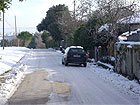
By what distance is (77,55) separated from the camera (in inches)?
960

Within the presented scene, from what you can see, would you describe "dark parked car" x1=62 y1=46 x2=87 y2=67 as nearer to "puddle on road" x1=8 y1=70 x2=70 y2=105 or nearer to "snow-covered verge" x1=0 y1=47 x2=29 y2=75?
"snow-covered verge" x1=0 y1=47 x2=29 y2=75

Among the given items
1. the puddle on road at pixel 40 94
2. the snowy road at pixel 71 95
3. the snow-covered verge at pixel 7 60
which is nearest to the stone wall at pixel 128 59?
the snowy road at pixel 71 95

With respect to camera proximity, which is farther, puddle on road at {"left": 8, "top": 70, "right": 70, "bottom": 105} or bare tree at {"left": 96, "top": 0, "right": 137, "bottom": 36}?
bare tree at {"left": 96, "top": 0, "right": 137, "bottom": 36}

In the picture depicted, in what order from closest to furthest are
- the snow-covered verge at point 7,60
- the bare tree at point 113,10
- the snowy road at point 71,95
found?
the snowy road at point 71,95 < the bare tree at point 113,10 < the snow-covered verge at point 7,60

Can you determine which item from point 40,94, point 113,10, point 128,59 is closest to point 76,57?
point 113,10

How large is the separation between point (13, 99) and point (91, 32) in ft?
69.2

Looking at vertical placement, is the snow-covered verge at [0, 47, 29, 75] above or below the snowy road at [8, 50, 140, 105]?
above

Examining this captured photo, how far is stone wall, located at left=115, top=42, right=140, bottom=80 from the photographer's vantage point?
14718mm

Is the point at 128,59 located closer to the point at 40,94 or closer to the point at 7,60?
the point at 40,94

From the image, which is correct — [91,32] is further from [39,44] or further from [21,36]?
[39,44]

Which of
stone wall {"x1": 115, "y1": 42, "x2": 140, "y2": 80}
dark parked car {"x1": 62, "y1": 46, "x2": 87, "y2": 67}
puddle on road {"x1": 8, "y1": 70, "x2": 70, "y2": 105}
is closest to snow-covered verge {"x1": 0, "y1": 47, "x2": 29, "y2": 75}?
dark parked car {"x1": 62, "y1": 46, "x2": 87, "y2": 67}

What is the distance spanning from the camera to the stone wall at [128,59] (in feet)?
48.3

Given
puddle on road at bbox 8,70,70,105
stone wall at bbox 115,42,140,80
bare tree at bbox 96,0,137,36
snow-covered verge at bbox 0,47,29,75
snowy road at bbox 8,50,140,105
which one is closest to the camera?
snowy road at bbox 8,50,140,105

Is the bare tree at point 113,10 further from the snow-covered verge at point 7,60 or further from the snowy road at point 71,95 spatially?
the snow-covered verge at point 7,60
